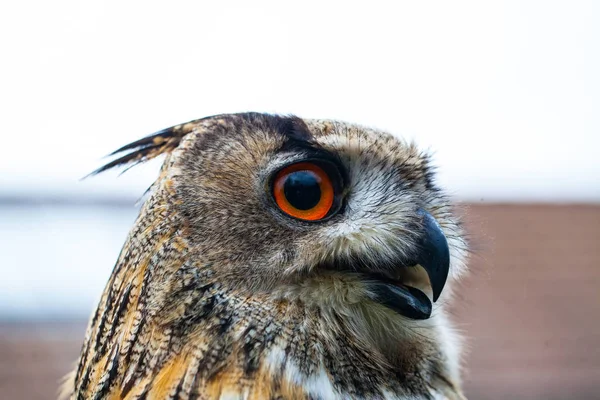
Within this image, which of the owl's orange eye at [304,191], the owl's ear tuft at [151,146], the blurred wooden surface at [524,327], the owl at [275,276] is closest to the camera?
the owl at [275,276]

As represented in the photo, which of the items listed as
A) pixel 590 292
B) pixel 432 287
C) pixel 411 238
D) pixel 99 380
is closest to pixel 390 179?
pixel 411 238

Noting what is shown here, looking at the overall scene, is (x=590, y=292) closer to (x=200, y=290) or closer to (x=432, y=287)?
(x=432, y=287)

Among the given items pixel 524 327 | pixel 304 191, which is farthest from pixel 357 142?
pixel 524 327

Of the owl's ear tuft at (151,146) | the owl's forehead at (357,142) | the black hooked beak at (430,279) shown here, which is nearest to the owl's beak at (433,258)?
the black hooked beak at (430,279)

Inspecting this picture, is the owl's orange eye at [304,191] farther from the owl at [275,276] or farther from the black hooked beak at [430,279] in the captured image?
the black hooked beak at [430,279]

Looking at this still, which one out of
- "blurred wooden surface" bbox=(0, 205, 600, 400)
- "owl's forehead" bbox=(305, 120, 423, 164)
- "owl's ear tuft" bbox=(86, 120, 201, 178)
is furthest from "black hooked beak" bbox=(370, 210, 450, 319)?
"blurred wooden surface" bbox=(0, 205, 600, 400)

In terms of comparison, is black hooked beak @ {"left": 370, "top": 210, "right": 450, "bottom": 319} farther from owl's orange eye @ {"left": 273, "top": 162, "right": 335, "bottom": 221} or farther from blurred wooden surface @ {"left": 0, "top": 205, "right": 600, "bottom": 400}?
blurred wooden surface @ {"left": 0, "top": 205, "right": 600, "bottom": 400}
